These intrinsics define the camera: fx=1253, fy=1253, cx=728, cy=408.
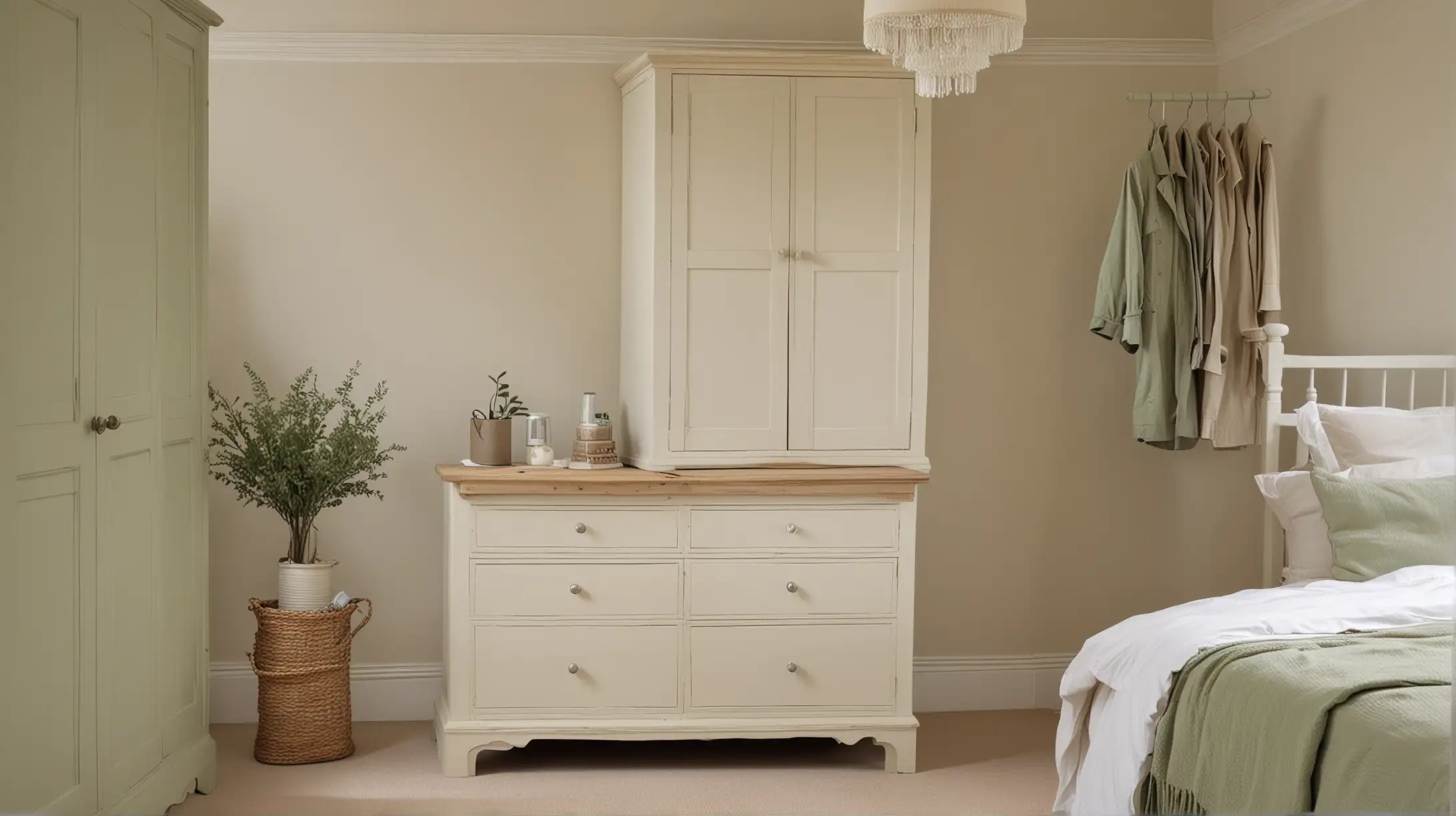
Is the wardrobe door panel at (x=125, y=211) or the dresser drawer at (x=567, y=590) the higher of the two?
the wardrobe door panel at (x=125, y=211)

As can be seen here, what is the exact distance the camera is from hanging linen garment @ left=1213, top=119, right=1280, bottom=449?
368 cm

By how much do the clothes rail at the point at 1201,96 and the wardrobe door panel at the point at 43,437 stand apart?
2.90 m

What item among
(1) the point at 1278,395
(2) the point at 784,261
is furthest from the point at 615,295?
(1) the point at 1278,395

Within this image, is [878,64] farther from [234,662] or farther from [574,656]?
[234,662]

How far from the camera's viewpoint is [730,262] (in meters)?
3.58

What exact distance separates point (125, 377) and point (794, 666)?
1878mm

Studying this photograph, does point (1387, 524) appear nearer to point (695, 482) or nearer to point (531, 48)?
point (695, 482)

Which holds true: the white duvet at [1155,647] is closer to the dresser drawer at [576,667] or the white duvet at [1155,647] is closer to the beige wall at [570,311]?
the dresser drawer at [576,667]

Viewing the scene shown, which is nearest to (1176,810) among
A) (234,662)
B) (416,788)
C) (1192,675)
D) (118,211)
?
(1192,675)

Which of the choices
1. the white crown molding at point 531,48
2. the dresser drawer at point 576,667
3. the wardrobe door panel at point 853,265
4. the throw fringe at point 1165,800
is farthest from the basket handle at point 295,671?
the throw fringe at point 1165,800

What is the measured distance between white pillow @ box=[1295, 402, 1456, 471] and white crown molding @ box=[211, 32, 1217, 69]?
155cm

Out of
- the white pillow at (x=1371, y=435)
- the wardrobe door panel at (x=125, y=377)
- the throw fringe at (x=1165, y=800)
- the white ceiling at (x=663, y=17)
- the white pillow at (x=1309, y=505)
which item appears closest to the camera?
the throw fringe at (x=1165, y=800)

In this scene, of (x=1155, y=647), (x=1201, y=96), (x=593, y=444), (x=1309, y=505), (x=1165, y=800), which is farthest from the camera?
(x=1201, y=96)

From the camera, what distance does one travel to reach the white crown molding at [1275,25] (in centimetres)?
361
